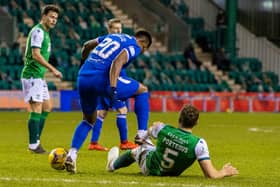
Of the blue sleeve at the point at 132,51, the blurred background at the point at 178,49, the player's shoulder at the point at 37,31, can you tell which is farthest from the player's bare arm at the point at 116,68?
the blurred background at the point at 178,49

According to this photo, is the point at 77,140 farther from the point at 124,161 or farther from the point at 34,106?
the point at 34,106

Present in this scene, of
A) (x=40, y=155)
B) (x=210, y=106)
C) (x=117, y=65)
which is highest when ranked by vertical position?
(x=117, y=65)

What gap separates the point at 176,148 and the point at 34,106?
4.05 meters

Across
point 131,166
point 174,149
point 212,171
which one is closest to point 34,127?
point 131,166

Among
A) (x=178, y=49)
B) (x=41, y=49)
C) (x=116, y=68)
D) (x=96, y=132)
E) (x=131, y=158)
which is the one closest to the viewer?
(x=131, y=158)

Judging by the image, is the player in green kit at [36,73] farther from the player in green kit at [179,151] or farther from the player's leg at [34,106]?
the player in green kit at [179,151]

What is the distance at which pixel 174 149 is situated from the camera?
8836 mm

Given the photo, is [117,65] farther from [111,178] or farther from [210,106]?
[210,106]

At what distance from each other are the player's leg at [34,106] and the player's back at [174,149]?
364 cm

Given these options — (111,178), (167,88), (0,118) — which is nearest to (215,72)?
(167,88)

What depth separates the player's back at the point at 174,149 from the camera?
881cm

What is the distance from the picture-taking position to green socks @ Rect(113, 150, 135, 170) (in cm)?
938

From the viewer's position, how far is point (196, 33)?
36750mm

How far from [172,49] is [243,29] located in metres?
4.62
